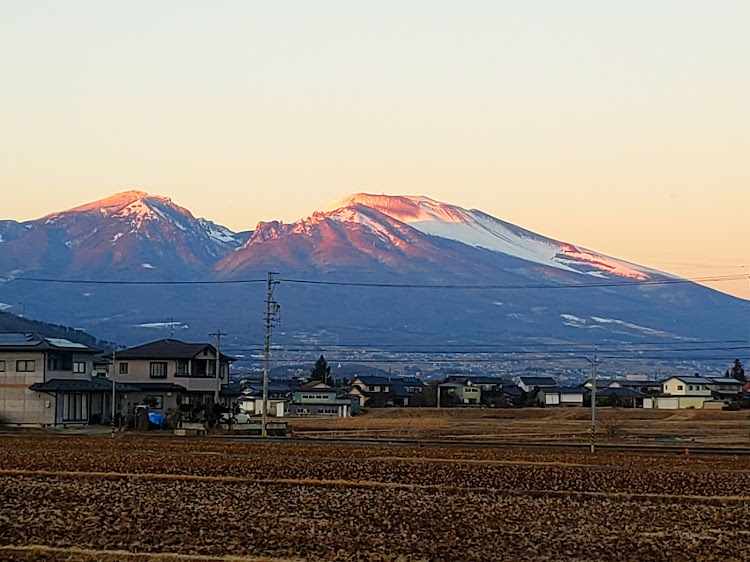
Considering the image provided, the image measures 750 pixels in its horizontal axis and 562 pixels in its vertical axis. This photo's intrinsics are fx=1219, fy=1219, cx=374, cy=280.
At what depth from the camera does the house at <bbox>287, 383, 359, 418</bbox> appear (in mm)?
82875

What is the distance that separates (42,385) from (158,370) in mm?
8841

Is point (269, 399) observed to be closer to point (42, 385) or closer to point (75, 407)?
point (75, 407)

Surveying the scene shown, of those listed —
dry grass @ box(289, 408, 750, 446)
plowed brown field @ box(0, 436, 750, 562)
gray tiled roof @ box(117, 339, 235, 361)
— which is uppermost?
gray tiled roof @ box(117, 339, 235, 361)

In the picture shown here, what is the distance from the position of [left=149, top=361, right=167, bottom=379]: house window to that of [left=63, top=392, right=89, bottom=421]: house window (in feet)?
19.5

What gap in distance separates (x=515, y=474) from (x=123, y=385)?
3104cm

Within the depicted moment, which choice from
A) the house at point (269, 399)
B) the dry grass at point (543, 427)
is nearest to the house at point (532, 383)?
the house at point (269, 399)

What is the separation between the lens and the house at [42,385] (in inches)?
1860

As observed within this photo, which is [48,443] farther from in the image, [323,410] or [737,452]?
[323,410]

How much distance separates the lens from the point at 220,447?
32.1 m

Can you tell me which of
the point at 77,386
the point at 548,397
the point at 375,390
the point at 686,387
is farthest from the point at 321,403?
the point at 77,386

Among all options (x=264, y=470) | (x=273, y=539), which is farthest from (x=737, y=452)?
(x=273, y=539)

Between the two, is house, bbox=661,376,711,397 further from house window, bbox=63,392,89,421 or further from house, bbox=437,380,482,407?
house window, bbox=63,392,89,421

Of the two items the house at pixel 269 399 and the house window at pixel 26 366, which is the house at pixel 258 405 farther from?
the house window at pixel 26 366

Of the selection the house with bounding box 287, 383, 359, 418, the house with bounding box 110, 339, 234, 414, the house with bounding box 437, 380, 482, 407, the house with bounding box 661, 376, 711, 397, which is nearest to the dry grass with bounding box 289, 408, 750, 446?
the house with bounding box 287, 383, 359, 418
